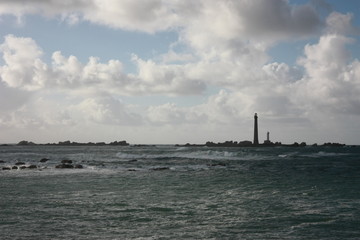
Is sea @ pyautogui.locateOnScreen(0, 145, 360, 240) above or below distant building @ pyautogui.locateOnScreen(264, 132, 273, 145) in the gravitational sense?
below

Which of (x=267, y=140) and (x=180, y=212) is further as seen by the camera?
(x=267, y=140)

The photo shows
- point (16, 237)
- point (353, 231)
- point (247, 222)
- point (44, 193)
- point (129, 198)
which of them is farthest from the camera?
point (44, 193)

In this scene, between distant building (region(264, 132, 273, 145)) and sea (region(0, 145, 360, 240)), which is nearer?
sea (region(0, 145, 360, 240))

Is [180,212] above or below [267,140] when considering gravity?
below

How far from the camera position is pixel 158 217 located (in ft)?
56.5

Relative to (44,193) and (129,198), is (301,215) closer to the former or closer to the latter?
(129,198)

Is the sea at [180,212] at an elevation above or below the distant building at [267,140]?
below

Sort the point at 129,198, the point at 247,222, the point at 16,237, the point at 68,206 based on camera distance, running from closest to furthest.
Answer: the point at 16,237 → the point at 247,222 → the point at 68,206 → the point at 129,198

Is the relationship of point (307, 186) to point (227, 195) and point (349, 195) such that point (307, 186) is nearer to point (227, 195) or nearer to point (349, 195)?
point (349, 195)

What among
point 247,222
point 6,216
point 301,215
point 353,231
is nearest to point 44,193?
point 6,216

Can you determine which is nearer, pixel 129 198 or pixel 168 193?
pixel 129 198

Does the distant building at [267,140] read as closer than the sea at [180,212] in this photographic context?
No

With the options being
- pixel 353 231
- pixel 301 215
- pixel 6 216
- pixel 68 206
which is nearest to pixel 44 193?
pixel 68 206

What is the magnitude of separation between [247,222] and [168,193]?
985 cm
